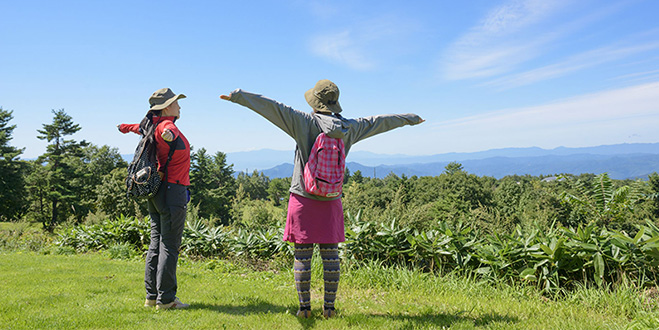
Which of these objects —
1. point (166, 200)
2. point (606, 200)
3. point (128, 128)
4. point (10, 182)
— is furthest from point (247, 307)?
point (10, 182)

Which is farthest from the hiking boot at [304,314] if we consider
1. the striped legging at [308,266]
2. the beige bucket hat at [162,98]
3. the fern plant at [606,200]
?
the fern plant at [606,200]

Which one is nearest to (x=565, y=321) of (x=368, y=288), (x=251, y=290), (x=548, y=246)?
(x=548, y=246)

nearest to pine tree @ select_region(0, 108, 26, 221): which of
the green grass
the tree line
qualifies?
the tree line

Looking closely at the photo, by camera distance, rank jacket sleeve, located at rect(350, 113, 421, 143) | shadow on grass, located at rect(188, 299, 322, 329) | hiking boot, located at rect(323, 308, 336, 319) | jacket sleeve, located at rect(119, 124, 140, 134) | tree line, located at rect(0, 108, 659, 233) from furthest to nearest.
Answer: tree line, located at rect(0, 108, 659, 233), jacket sleeve, located at rect(119, 124, 140, 134), shadow on grass, located at rect(188, 299, 322, 329), jacket sleeve, located at rect(350, 113, 421, 143), hiking boot, located at rect(323, 308, 336, 319)

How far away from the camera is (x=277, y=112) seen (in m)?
2.75

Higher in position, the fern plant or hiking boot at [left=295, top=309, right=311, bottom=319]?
the fern plant

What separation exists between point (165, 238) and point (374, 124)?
2.05 meters

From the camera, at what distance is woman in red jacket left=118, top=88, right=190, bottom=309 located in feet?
10.3

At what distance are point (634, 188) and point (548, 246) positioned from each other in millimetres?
3247

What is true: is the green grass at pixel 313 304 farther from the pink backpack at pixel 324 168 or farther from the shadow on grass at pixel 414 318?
the pink backpack at pixel 324 168

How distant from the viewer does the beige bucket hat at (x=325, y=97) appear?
9.68ft

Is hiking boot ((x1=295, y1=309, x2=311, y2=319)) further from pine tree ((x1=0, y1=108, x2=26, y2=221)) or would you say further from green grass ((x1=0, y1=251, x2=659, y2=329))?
pine tree ((x1=0, y1=108, x2=26, y2=221))

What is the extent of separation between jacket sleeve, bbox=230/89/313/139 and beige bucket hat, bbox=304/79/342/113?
15 centimetres

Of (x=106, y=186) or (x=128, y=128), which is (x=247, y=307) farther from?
(x=106, y=186)
